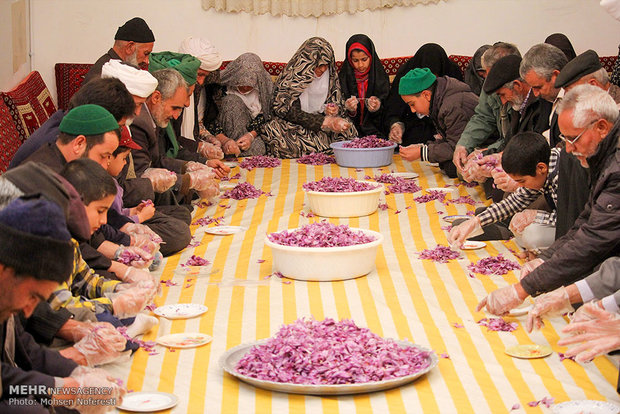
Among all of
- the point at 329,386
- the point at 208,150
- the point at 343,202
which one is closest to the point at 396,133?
the point at 208,150

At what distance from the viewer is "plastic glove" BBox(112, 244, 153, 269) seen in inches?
163

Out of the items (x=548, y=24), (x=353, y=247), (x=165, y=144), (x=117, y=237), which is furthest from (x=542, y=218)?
(x=548, y=24)

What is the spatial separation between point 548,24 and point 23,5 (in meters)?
5.32

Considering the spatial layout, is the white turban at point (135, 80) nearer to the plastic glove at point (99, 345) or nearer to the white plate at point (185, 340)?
the white plate at point (185, 340)

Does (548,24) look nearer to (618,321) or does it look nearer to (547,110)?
(547,110)

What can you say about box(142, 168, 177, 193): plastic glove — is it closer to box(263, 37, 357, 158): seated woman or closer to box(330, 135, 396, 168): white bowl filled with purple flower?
box(330, 135, 396, 168): white bowl filled with purple flower

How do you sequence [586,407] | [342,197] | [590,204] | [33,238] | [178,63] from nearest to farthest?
[33,238]
[586,407]
[590,204]
[342,197]
[178,63]

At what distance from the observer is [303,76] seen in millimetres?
8273

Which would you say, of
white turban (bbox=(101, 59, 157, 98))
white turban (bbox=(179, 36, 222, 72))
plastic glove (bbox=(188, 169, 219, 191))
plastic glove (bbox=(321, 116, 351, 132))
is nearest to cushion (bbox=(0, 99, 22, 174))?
white turban (bbox=(101, 59, 157, 98))

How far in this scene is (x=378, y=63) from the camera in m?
8.48

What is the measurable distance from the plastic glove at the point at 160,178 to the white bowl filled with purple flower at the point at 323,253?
1216 millimetres

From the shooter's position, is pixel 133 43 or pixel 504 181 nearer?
pixel 504 181

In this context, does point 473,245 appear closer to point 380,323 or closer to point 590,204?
point 590,204

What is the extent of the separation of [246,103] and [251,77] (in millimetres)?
272
